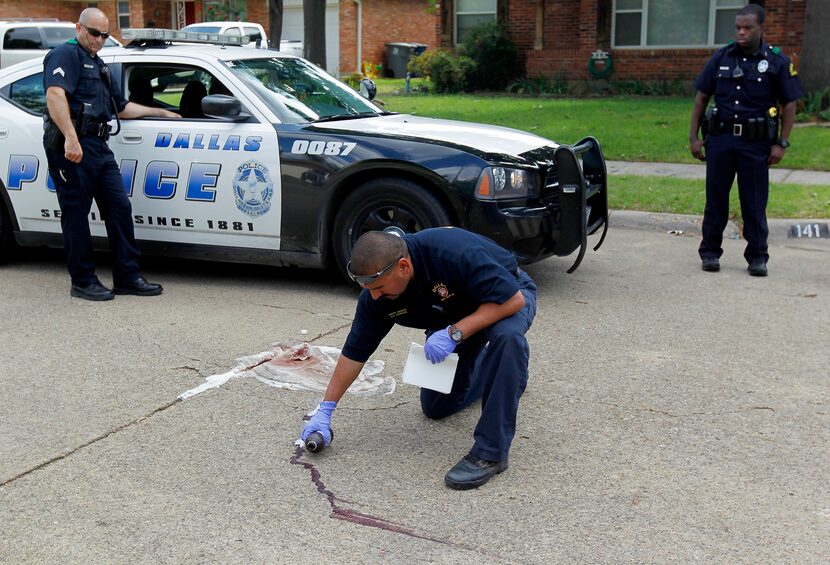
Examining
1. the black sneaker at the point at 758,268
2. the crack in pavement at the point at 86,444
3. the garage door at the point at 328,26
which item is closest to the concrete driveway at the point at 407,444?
the crack in pavement at the point at 86,444

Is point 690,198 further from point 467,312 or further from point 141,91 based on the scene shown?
point 467,312

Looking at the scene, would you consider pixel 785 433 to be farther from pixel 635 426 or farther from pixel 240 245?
pixel 240 245

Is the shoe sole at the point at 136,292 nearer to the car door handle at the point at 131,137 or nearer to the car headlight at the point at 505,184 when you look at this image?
the car door handle at the point at 131,137

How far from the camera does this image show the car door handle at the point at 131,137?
22.6 ft

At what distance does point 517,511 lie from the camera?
3586 mm

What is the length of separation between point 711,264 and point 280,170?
129 inches

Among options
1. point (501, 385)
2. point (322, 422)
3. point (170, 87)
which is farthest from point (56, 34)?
point (501, 385)

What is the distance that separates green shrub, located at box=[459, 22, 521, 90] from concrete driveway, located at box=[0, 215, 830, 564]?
15.9 metres

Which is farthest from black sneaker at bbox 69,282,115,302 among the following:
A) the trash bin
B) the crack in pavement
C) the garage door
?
the garage door

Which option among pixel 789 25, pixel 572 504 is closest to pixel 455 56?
pixel 789 25

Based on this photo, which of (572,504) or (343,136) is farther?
(343,136)

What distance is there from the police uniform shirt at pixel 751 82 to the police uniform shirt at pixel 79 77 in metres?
4.41

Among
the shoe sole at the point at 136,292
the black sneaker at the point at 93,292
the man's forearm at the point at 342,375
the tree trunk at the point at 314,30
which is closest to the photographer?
the man's forearm at the point at 342,375

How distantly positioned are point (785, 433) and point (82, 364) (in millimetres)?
3576
